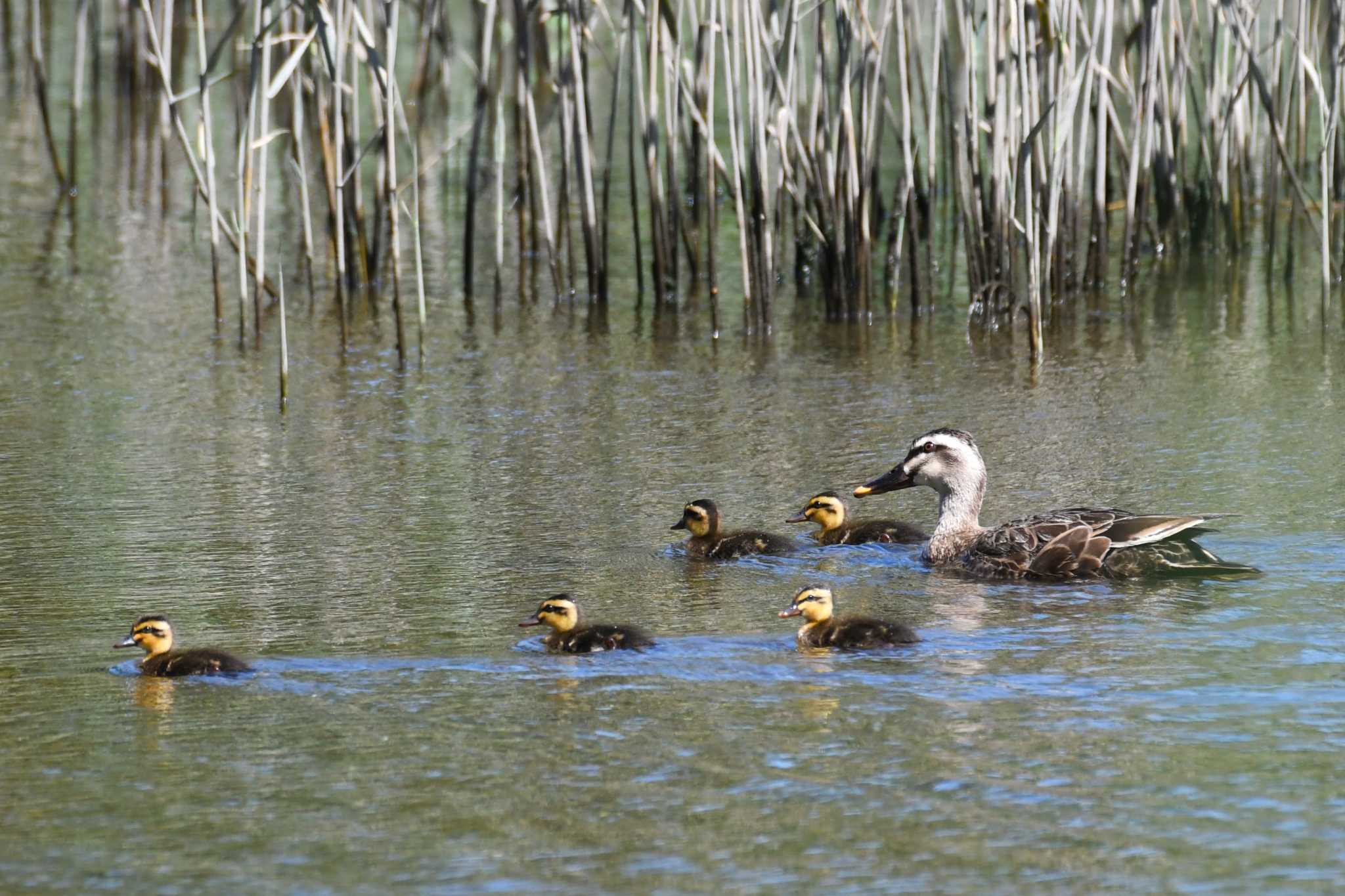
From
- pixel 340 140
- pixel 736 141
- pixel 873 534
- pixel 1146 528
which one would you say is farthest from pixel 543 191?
pixel 1146 528

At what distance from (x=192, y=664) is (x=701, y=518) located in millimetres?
2551

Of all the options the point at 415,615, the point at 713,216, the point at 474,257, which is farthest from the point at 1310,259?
the point at 415,615

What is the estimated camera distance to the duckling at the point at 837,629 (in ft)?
22.7

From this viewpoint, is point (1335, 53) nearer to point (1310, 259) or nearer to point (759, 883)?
point (1310, 259)

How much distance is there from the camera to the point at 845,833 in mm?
5246

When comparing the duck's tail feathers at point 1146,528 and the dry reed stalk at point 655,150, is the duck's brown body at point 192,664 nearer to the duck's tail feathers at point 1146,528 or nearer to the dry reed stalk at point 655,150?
the duck's tail feathers at point 1146,528

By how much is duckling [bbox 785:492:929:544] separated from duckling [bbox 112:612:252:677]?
2888 millimetres

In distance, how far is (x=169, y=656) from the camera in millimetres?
6699

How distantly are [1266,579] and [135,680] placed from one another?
171 inches

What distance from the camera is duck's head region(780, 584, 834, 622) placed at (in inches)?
278

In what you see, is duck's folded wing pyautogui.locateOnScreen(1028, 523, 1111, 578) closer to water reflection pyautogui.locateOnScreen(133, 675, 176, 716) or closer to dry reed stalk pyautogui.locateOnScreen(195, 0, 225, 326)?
water reflection pyautogui.locateOnScreen(133, 675, 176, 716)

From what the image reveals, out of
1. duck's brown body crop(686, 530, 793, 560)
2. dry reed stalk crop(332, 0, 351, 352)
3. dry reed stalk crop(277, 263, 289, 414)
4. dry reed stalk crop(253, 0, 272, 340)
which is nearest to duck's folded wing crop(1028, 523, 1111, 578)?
duck's brown body crop(686, 530, 793, 560)

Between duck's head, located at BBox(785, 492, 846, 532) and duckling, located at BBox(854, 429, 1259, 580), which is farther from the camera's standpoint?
duck's head, located at BBox(785, 492, 846, 532)

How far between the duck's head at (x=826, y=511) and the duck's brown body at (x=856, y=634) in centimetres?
169
